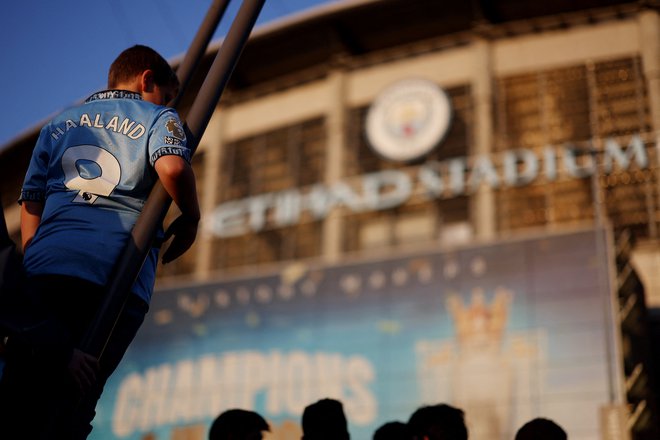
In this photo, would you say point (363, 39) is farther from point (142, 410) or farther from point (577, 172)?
point (142, 410)

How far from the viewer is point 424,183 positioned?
99.2 ft

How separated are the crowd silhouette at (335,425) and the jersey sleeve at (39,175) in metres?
2.16

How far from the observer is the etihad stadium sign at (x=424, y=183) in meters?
28.0

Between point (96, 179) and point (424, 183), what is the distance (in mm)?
27791

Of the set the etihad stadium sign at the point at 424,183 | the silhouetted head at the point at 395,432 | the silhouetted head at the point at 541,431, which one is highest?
the etihad stadium sign at the point at 424,183

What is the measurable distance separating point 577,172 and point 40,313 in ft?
89.6

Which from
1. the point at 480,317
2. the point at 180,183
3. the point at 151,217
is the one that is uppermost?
the point at 480,317

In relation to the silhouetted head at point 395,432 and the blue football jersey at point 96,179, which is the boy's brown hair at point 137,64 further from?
the silhouetted head at point 395,432

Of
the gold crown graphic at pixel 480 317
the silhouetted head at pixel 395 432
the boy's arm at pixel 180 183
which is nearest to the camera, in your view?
the boy's arm at pixel 180 183

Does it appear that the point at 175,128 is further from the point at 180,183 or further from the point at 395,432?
the point at 395,432

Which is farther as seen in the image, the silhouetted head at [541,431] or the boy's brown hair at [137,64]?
the silhouetted head at [541,431]

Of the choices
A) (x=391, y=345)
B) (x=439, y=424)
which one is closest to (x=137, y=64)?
(x=439, y=424)

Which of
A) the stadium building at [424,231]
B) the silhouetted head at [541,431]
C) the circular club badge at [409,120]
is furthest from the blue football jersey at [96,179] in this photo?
the circular club badge at [409,120]

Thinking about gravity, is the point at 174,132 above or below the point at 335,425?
above
